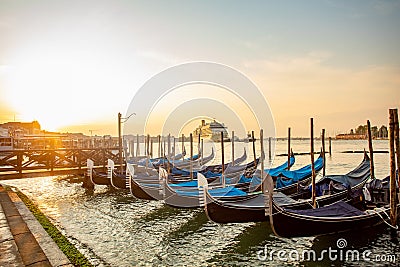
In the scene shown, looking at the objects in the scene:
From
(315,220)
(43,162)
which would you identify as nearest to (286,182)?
(315,220)

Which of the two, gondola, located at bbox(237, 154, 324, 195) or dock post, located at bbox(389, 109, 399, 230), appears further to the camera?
gondola, located at bbox(237, 154, 324, 195)

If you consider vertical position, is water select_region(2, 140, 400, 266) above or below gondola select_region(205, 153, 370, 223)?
below

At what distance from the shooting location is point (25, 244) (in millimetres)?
4559

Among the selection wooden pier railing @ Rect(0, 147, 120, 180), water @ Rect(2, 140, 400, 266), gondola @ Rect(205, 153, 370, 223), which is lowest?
water @ Rect(2, 140, 400, 266)

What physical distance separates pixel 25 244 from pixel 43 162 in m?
9.12

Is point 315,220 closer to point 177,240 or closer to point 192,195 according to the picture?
point 177,240

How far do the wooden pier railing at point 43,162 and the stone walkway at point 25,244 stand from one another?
225 inches

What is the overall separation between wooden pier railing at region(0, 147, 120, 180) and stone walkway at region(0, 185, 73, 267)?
5711 millimetres

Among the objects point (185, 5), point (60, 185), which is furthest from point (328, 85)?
point (60, 185)

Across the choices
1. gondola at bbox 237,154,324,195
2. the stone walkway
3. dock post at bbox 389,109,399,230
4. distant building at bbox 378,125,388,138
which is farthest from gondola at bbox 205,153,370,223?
distant building at bbox 378,125,388,138

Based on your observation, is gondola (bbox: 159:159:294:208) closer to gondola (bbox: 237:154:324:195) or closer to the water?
the water

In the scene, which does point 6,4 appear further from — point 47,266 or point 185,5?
point 47,266

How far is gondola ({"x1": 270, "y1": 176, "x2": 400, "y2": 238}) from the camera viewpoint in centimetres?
578

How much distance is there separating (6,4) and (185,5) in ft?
15.6
